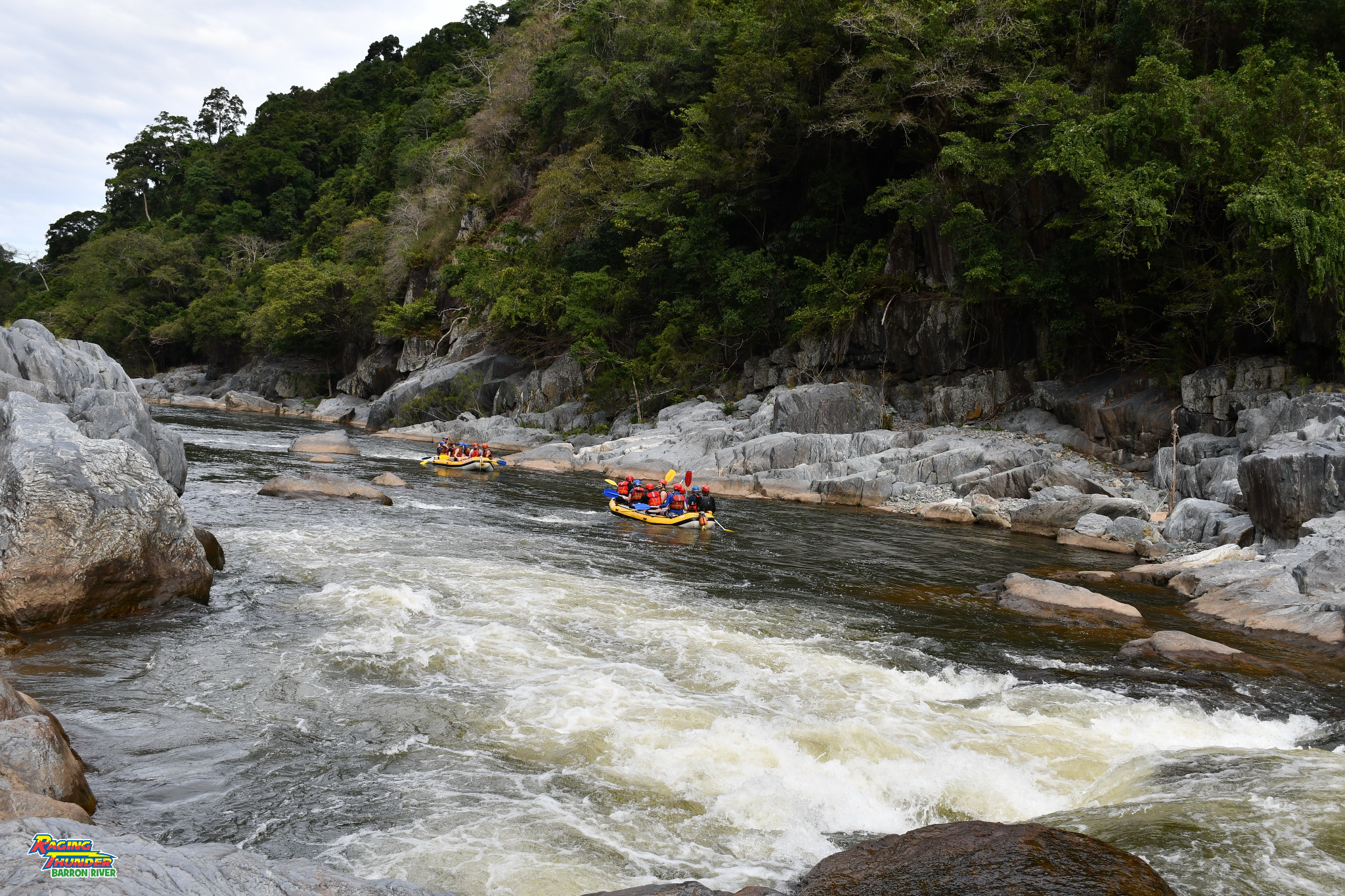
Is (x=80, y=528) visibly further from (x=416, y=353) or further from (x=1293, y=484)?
(x=416, y=353)

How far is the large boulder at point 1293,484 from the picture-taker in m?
12.8

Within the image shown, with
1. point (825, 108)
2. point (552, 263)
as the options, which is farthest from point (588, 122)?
point (825, 108)

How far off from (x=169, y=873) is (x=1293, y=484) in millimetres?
15254

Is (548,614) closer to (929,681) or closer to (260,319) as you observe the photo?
(929,681)

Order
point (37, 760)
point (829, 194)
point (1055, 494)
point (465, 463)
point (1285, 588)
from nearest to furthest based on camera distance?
point (37, 760)
point (1285, 588)
point (1055, 494)
point (465, 463)
point (829, 194)

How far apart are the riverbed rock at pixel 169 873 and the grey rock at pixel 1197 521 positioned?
15.6 metres

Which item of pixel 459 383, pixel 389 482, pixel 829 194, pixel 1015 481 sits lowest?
pixel 389 482

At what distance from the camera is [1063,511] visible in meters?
17.7

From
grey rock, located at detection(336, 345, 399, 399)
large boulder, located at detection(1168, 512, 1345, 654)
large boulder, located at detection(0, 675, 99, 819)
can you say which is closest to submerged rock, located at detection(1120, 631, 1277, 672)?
large boulder, located at detection(1168, 512, 1345, 654)

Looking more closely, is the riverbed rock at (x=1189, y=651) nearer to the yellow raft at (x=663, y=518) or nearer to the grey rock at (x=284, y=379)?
the yellow raft at (x=663, y=518)

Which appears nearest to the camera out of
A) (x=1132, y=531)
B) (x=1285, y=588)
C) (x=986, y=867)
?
(x=986, y=867)

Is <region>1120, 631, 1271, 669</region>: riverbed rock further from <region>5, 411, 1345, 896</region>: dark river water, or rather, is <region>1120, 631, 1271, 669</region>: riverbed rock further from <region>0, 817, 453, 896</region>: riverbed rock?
<region>0, 817, 453, 896</region>: riverbed rock

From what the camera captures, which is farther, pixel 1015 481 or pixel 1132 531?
pixel 1015 481

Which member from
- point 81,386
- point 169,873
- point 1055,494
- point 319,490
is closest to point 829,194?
point 1055,494
